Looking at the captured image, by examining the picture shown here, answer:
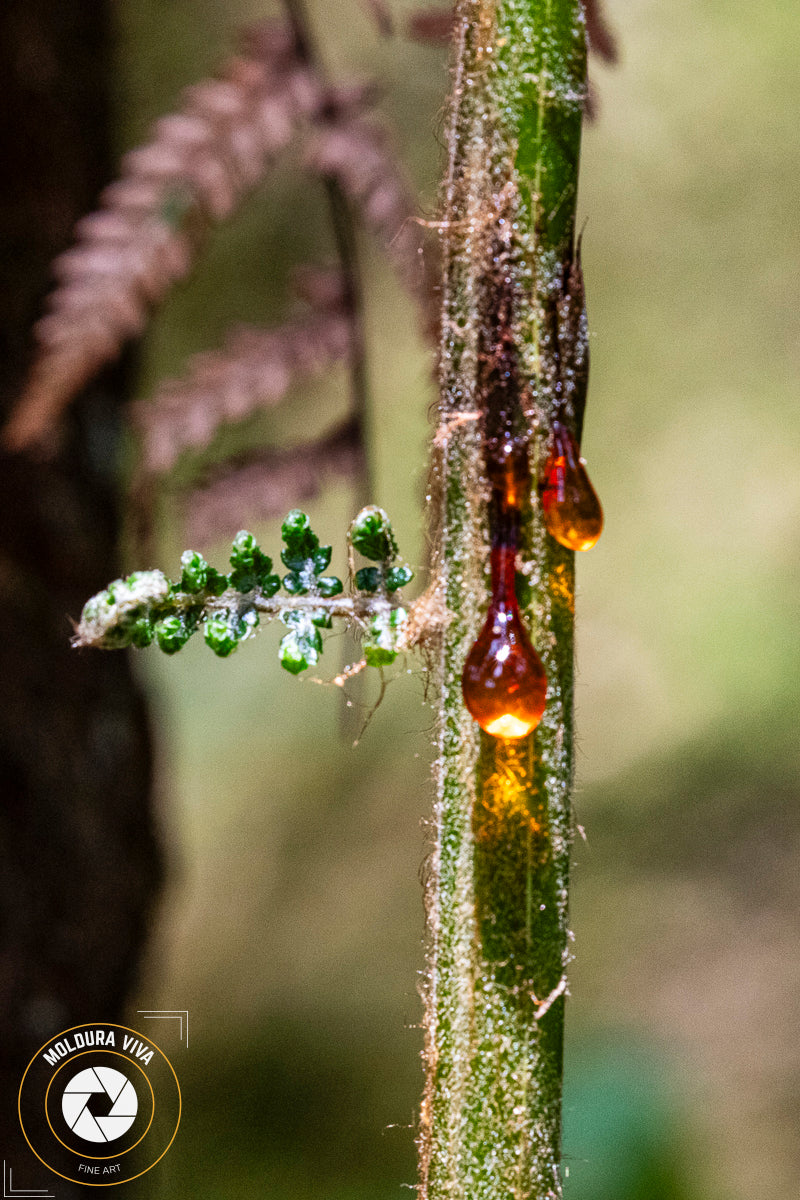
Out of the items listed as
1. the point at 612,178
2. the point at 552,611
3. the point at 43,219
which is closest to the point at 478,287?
the point at 552,611

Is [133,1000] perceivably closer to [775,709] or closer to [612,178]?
[775,709]

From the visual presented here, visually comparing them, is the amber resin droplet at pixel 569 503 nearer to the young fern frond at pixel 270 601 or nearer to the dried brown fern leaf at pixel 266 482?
the young fern frond at pixel 270 601

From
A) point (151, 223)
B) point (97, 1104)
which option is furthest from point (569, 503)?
point (97, 1104)

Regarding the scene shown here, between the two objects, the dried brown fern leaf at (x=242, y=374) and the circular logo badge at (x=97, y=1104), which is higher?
the dried brown fern leaf at (x=242, y=374)

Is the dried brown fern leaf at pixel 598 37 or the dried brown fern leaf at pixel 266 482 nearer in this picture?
the dried brown fern leaf at pixel 598 37

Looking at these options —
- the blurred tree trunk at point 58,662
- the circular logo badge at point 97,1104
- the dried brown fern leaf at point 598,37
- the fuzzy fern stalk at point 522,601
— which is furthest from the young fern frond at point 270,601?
the blurred tree trunk at point 58,662

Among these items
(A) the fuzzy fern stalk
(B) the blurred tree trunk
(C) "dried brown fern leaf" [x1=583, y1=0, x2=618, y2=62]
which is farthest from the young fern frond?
(B) the blurred tree trunk
